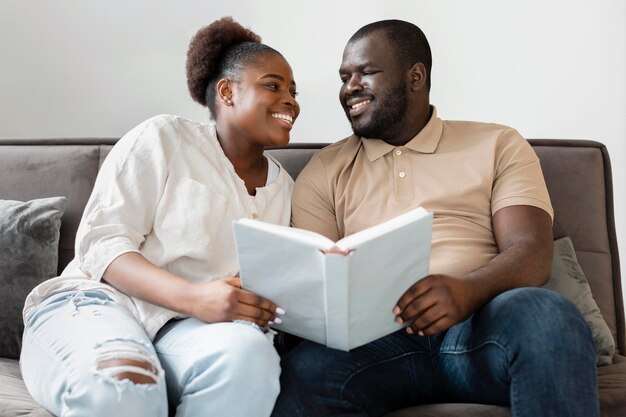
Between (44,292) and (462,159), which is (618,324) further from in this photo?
(44,292)

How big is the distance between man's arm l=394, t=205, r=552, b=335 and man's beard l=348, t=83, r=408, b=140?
1.07 feet

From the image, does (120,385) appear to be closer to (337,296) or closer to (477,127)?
(337,296)

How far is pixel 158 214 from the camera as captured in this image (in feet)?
4.75

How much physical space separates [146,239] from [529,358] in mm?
752

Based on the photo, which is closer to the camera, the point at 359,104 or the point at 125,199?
the point at 125,199

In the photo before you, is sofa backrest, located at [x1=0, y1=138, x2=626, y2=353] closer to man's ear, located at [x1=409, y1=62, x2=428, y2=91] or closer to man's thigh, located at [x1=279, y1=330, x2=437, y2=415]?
man's ear, located at [x1=409, y1=62, x2=428, y2=91]

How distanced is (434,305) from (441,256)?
12.3 inches

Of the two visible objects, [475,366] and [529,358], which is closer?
[529,358]

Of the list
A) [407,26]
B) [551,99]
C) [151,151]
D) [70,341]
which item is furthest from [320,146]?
[70,341]

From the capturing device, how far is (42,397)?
125cm

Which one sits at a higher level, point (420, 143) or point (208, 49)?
point (208, 49)

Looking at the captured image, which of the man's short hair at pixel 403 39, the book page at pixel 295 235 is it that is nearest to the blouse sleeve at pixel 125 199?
the book page at pixel 295 235

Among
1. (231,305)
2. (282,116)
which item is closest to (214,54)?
(282,116)

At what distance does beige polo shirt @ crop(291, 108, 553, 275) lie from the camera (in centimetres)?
157
